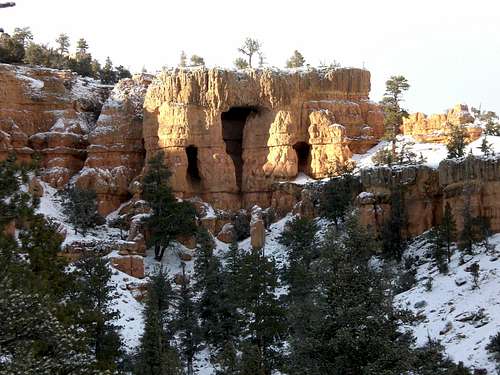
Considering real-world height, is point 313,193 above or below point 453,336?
above

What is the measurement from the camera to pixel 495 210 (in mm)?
44438

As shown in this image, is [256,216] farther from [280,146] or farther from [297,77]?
[297,77]

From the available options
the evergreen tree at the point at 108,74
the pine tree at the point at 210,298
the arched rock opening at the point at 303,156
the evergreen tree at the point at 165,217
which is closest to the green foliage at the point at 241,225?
the evergreen tree at the point at 165,217

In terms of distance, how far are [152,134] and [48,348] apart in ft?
148

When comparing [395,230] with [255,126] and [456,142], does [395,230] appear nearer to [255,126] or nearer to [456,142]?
[456,142]

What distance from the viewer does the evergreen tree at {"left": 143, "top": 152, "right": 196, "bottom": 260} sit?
2023 inches

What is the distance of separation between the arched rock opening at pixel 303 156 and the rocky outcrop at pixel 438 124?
7.91 m

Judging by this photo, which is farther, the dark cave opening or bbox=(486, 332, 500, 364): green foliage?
the dark cave opening

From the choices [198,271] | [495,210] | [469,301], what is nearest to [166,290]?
[198,271]

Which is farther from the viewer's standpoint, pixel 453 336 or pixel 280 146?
pixel 280 146

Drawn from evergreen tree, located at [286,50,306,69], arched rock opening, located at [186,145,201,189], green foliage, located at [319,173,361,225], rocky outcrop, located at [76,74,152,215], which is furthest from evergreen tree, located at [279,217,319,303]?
evergreen tree, located at [286,50,306,69]

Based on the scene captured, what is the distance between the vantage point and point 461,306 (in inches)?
1403

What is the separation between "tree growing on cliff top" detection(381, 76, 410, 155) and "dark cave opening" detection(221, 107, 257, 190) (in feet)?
37.5

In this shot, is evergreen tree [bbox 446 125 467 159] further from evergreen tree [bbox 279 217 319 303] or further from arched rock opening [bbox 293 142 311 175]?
arched rock opening [bbox 293 142 311 175]
